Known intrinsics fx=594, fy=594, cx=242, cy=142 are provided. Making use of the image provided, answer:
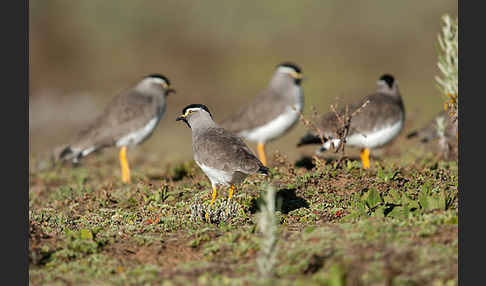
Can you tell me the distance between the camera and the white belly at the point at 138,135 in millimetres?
12117

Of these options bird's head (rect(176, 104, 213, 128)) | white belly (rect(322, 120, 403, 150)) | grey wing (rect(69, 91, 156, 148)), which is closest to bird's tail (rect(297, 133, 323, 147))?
white belly (rect(322, 120, 403, 150))

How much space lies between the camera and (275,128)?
12469 mm

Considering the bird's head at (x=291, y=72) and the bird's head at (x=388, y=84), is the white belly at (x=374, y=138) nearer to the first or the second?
the bird's head at (x=388, y=84)

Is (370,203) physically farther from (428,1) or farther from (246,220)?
(428,1)

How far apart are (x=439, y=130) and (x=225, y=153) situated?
208 inches

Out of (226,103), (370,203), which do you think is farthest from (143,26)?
(370,203)

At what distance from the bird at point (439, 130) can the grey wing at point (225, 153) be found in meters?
4.68

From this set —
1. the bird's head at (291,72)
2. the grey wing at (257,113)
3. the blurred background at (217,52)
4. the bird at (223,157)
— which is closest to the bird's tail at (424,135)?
the bird's head at (291,72)

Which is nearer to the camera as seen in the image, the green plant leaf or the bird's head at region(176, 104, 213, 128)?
the green plant leaf

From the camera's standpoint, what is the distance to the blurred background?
24484 millimetres

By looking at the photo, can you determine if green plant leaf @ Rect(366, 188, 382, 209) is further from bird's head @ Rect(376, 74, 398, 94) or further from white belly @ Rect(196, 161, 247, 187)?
bird's head @ Rect(376, 74, 398, 94)

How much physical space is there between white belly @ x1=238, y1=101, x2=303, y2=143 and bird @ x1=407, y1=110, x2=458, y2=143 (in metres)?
2.63

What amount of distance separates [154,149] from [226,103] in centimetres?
709

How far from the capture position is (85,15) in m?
34.2
